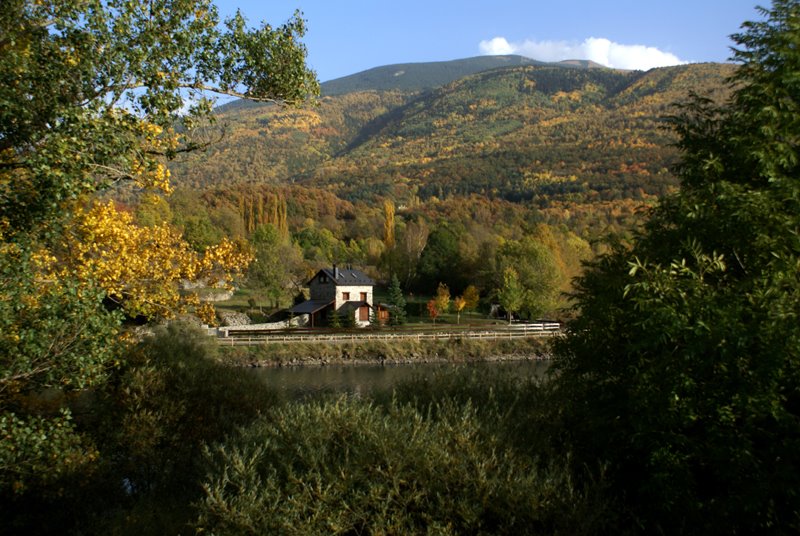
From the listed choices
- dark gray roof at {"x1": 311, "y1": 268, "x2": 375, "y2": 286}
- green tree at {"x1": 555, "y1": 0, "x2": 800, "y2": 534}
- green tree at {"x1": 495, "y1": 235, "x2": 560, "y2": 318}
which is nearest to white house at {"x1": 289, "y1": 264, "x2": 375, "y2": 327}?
dark gray roof at {"x1": 311, "y1": 268, "x2": 375, "y2": 286}

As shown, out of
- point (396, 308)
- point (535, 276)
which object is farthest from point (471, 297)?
point (396, 308)

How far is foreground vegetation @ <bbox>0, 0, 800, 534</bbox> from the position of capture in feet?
25.6

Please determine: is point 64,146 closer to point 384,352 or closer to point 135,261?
point 135,261

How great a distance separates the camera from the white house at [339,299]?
211 ft

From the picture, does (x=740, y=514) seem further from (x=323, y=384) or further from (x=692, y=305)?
(x=323, y=384)

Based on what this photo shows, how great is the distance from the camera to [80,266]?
10500mm

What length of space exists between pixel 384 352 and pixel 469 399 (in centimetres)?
A: 4147

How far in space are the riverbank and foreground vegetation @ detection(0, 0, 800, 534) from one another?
119ft

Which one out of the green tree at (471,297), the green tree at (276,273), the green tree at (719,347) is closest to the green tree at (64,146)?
the green tree at (719,347)

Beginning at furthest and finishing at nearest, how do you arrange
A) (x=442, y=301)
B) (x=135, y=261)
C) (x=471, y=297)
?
1. (x=471, y=297)
2. (x=442, y=301)
3. (x=135, y=261)

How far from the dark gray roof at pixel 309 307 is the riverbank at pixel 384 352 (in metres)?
12.5

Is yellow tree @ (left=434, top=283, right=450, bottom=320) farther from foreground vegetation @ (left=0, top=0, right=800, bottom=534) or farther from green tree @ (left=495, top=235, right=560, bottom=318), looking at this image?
foreground vegetation @ (left=0, top=0, right=800, bottom=534)

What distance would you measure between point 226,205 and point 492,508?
12270cm

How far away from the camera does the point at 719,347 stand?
765 centimetres
